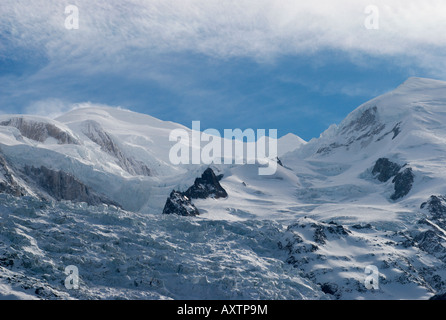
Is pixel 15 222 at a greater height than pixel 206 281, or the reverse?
pixel 15 222

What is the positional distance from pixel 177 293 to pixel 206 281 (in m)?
7.66

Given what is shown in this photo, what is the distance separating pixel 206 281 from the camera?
A: 185 m

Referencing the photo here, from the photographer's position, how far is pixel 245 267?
646ft
